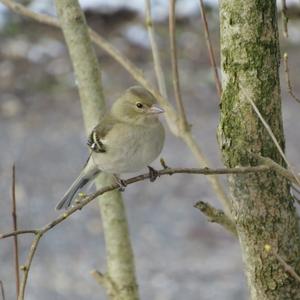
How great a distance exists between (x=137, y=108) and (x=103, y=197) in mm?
593

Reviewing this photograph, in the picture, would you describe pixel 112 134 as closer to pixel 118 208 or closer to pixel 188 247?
pixel 118 208

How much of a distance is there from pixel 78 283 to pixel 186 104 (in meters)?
2.73

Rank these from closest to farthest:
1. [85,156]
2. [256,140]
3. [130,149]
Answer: [256,140] → [130,149] → [85,156]

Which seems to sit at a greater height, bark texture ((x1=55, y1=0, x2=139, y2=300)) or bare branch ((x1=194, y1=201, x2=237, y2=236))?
bark texture ((x1=55, y1=0, x2=139, y2=300))

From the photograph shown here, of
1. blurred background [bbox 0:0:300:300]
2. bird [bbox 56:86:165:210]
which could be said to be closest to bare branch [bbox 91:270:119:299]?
bird [bbox 56:86:165:210]

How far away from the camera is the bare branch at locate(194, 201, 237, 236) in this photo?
75.4 inches

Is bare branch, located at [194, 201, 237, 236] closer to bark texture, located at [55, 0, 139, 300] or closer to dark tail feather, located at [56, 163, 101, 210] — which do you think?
bark texture, located at [55, 0, 139, 300]

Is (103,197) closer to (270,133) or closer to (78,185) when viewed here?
(78,185)

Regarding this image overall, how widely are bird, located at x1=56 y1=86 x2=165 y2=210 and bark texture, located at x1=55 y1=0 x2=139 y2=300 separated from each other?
0.19 metres

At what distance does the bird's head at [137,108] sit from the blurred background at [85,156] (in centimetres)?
241

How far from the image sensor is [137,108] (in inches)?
119

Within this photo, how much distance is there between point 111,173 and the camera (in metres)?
2.78

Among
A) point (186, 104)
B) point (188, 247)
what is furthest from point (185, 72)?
point (188, 247)

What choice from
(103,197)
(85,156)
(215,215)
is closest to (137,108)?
(103,197)
